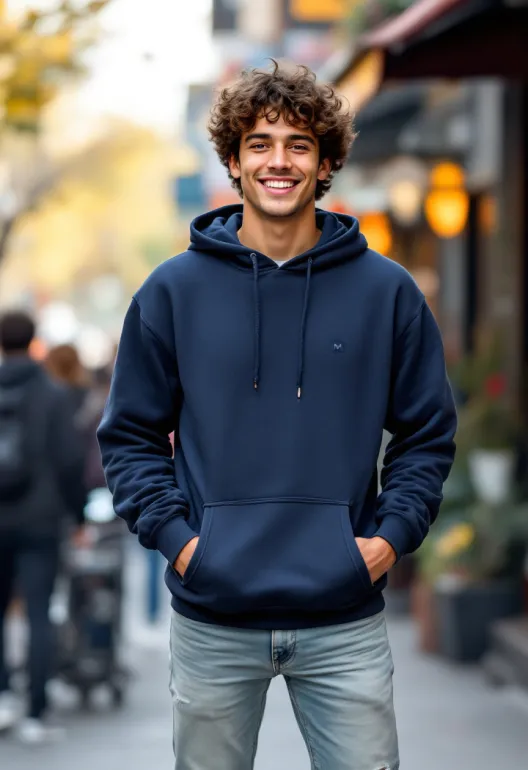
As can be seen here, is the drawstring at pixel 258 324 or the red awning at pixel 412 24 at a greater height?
the red awning at pixel 412 24

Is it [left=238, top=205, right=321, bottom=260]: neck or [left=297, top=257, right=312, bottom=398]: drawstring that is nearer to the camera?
[left=297, top=257, right=312, bottom=398]: drawstring

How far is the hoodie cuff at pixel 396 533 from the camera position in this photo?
3.79 m

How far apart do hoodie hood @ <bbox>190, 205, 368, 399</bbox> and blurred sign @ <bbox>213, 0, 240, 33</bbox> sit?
45.1ft

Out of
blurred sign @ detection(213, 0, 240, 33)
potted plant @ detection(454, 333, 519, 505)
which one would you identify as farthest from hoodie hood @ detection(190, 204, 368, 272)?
blurred sign @ detection(213, 0, 240, 33)

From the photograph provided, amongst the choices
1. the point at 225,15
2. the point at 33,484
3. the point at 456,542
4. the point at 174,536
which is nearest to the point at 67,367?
the point at 33,484

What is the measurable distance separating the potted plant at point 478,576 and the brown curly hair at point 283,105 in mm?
6608

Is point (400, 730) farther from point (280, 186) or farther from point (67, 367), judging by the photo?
point (280, 186)

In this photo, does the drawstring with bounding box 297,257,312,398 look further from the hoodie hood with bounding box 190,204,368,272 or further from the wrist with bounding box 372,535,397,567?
the wrist with bounding box 372,535,397,567

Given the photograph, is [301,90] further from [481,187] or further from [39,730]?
[481,187]

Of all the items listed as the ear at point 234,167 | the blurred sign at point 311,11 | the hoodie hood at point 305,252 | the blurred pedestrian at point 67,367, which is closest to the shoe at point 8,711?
the blurred pedestrian at point 67,367

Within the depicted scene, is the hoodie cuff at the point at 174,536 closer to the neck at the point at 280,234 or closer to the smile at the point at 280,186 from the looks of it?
the neck at the point at 280,234

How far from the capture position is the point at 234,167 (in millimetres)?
4047

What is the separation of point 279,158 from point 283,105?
0.39ft

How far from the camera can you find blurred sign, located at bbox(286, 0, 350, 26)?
1652cm
